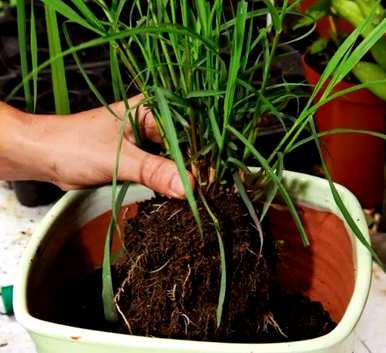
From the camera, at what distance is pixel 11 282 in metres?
0.71

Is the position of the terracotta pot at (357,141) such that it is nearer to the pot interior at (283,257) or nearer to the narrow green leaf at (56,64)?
the pot interior at (283,257)

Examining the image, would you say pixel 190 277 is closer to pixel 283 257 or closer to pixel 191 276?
pixel 191 276

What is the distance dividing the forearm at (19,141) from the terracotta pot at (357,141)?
1.13 ft

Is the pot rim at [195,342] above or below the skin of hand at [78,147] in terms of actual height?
below

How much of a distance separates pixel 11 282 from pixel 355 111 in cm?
44

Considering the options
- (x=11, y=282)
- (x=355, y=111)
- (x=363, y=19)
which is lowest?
(x=11, y=282)

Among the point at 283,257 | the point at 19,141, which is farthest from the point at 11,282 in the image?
the point at 283,257

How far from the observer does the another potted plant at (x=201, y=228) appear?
435 millimetres

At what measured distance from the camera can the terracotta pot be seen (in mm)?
778

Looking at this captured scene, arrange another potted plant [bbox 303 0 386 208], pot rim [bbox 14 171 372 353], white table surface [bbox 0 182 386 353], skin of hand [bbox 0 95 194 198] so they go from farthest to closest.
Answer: another potted plant [bbox 303 0 386 208]
white table surface [bbox 0 182 386 353]
skin of hand [bbox 0 95 194 198]
pot rim [bbox 14 171 372 353]

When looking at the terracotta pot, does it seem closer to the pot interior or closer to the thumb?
the pot interior

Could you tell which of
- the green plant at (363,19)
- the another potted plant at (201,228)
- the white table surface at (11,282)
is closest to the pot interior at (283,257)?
the another potted plant at (201,228)

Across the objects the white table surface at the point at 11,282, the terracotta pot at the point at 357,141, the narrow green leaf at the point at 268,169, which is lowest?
the white table surface at the point at 11,282

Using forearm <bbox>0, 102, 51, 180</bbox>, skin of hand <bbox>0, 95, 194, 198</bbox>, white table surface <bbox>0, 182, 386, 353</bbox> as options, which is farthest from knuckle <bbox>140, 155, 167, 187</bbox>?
white table surface <bbox>0, 182, 386, 353</bbox>
